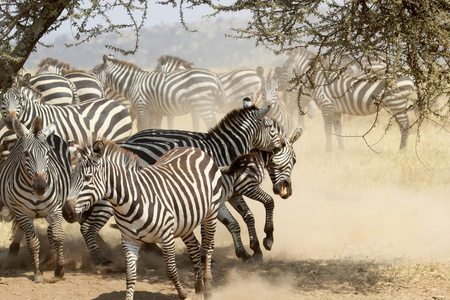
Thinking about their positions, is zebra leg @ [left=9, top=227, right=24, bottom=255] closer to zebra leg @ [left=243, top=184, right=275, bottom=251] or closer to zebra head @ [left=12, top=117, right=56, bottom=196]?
zebra head @ [left=12, top=117, right=56, bottom=196]

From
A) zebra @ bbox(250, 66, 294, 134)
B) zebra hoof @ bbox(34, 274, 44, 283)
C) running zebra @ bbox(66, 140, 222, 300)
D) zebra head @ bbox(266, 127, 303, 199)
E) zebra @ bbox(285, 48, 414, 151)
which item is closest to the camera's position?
running zebra @ bbox(66, 140, 222, 300)

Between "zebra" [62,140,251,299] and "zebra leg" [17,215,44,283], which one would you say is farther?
"zebra leg" [17,215,44,283]

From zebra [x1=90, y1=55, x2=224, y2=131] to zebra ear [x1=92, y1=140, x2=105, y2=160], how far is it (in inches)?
408

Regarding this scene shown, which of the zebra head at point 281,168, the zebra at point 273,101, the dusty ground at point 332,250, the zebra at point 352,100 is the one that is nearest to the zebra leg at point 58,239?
the dusty ground at point 332,250

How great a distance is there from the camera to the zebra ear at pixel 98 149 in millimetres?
5832

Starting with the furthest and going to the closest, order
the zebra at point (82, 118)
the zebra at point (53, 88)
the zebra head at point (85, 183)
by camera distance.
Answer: the zebra at point (53, 88) → the zebra at point (82, 118) → the zebra head at point (85, 183)

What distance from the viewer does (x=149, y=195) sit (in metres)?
6.10

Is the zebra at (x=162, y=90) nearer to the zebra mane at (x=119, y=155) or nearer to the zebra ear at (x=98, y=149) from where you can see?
the zebra mane at (x=119, y=155)

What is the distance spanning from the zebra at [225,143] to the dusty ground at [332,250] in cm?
53

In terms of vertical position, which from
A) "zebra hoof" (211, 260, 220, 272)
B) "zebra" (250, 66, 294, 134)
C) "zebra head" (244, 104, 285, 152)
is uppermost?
"zebra" (250, 66, 294, 134)

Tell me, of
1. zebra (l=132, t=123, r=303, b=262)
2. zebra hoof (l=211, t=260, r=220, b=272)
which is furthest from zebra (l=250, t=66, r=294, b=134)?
zebra hoof (l=211, t=260, r=220, b=272)

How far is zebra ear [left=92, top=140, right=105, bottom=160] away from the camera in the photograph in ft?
19.1

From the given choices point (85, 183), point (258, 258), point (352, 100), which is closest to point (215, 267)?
point (258, 258)

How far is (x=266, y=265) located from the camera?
27.3ft
